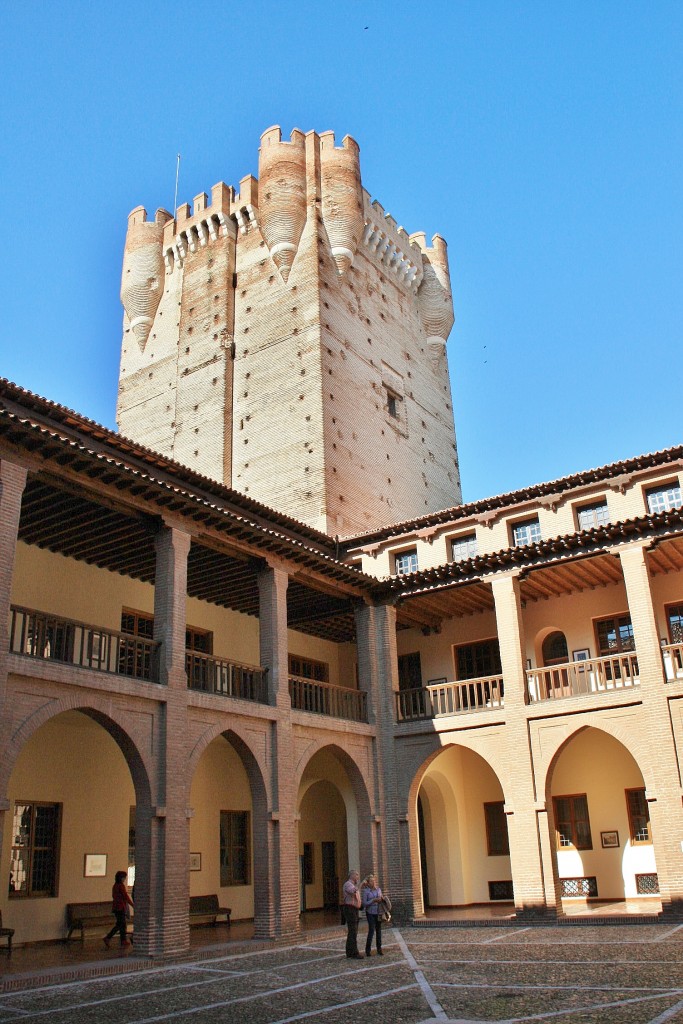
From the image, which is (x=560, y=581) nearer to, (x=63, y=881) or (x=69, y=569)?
(x=69, y=569)

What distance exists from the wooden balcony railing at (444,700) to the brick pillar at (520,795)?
571 millimetres

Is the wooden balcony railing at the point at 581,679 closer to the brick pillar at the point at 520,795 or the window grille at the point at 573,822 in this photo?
→ the brick pillar at the point at 520,795

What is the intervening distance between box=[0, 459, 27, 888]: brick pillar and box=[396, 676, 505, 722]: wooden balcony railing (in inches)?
415

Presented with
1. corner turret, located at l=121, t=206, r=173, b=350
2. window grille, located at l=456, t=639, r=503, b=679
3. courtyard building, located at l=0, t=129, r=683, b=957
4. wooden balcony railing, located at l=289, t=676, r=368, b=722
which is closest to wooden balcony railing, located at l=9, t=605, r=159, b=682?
courtyard building, located at l=0, t=129, r=683, b=957

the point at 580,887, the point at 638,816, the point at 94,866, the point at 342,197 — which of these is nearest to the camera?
the point at 94,866

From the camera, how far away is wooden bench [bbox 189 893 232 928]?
1916cm

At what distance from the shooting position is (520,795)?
19.1m

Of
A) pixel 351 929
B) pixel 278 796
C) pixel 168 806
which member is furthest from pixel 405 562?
pixel 351 929

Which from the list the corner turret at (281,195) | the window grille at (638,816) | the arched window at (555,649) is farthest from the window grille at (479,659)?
the corner turret at (281,195)

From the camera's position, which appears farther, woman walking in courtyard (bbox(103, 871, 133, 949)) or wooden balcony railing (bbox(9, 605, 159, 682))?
woman walking in courtyard (bbox(103, 871, 133, 949))

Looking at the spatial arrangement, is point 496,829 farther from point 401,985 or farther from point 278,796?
point 401,985

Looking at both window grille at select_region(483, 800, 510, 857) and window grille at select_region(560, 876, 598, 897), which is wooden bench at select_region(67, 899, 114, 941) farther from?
window grille at select_region(560, 876, 598, 897)

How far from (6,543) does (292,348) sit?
1933cm

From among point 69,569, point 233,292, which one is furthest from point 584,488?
point 233,292
